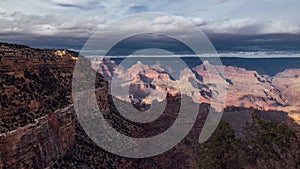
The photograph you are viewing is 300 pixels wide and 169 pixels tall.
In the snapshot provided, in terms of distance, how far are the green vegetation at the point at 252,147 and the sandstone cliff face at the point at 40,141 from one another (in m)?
23.7

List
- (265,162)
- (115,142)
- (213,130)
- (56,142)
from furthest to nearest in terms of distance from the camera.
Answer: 1. (115,142)
2. (56,142)
3. (213,130)
4. (265,162)

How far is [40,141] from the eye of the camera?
167ft

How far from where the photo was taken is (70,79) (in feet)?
240

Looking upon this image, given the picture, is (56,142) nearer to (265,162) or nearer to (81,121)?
(81,121)

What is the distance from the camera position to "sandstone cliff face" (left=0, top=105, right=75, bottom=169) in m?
44.1

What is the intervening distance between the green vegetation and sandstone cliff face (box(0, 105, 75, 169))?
23654 millimetres

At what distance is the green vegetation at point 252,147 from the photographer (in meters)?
38.2

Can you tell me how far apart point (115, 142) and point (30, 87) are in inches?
1017

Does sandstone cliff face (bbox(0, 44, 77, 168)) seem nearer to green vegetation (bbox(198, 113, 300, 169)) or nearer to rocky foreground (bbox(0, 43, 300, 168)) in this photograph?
rocky foreground (bbox(0, 43, 300, 168))

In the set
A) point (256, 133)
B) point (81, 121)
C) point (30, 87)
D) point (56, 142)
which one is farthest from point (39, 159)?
point (256, 133)

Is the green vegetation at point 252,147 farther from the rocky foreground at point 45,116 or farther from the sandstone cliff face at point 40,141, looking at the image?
the sandstone cliff face at point 40,141

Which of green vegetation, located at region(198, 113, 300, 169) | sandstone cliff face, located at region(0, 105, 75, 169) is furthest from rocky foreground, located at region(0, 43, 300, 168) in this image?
green vegetation, located at region(198, 113, 300, 169)

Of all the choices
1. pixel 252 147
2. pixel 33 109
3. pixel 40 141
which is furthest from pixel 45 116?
pixel 252 147

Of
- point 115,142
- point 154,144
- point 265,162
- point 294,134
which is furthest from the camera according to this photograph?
point 154,144
